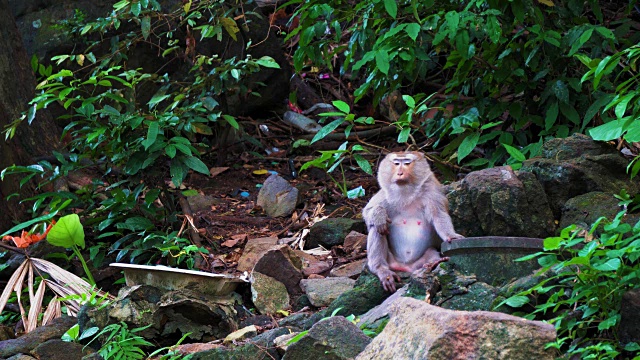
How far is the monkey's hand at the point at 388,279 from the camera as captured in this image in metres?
5.41

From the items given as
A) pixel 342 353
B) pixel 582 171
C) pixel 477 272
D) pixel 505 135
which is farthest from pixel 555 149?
pixel 342 353

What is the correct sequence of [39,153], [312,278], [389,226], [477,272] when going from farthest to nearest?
1. [39,153]
2. [312,278]
3. [389,226]
4. [477,272]

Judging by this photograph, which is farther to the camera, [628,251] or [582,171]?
[582,171]

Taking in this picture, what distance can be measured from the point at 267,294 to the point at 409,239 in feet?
3.97

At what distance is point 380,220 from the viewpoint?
18.9 feet

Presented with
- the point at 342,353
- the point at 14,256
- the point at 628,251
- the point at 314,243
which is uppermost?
the point at 628,251

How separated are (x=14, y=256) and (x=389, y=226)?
341cm

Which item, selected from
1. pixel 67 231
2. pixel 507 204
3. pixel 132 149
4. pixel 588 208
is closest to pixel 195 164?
pixel 132 149

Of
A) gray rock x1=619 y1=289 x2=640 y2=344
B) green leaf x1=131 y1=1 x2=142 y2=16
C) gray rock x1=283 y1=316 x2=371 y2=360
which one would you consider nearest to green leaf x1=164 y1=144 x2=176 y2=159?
green leaf x1=131 y1=1 x2=142 y2=16

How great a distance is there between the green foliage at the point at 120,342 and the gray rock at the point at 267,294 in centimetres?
111

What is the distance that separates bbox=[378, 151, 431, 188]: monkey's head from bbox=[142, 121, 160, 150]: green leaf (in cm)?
198

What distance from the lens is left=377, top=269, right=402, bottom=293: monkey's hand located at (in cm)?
541

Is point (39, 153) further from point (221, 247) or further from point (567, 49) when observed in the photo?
point (567, 49)

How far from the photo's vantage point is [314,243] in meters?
7.72
